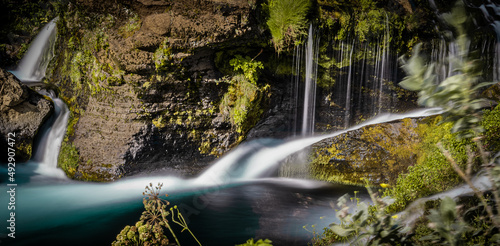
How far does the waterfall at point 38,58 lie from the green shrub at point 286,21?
6.29 m

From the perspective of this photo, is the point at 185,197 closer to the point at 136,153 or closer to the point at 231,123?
the point at 136,153

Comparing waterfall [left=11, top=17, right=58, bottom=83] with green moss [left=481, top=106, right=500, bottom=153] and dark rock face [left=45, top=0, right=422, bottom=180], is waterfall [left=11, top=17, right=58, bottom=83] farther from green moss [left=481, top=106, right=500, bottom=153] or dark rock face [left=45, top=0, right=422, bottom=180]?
green moss [left=481, top=106, right=500, bottom=153]

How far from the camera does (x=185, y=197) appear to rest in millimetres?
5781

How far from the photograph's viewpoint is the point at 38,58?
26.7 ft

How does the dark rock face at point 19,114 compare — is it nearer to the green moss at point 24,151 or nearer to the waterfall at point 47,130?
the green moss at point 24,151

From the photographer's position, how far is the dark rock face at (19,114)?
242 inches

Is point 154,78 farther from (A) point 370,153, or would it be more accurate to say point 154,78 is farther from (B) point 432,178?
(B) point 432,178

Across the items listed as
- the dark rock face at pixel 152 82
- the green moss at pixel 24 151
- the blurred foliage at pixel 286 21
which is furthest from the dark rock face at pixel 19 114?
the blurred foliage at pixel 286 21

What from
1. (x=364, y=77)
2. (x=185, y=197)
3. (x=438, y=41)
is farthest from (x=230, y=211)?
(x=438, y=41)

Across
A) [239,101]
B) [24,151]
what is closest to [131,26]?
[239,101]

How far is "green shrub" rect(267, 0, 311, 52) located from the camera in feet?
21.1

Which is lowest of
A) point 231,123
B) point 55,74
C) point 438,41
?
point 231,123

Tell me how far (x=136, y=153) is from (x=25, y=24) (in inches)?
295

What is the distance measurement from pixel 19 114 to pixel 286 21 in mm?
6435
